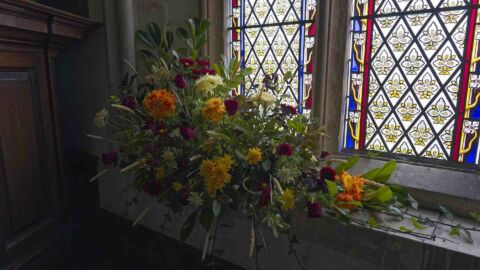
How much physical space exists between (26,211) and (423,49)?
188cm

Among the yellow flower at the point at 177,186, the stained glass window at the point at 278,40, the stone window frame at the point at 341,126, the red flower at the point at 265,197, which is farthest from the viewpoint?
the stained glass window at the point at 278,40

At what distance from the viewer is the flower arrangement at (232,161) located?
3.04 ft

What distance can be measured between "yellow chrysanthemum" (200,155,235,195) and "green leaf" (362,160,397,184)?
1.89 feet

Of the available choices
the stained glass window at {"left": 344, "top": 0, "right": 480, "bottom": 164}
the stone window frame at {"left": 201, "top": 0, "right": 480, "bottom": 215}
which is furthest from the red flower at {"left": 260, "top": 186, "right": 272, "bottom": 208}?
the stained glass window at {"left": 344, "top": 0, "right": 480, "bottom": 164}

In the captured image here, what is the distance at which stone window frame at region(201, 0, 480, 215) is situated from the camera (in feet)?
3.56

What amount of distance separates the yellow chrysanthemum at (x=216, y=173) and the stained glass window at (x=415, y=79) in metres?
0.74

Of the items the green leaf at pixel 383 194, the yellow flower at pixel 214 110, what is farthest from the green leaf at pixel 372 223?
the yellow flower at pixel 214 110

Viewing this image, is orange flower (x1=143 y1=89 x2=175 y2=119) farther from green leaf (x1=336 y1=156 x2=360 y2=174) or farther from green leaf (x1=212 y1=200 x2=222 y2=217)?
green leaf (x1=336 y1=156 x2=360 y2=174)

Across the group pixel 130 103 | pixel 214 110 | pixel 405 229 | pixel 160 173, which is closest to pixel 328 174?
pixel 405 229

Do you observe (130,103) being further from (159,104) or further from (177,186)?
(177,186)

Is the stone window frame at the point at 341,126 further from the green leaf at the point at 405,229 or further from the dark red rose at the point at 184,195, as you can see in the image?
the dark red rose at the point at 184,195

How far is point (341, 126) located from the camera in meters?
1.37

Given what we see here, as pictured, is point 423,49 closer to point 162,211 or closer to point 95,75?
point 162,211

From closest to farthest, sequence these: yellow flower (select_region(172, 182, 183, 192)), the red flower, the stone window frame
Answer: the red flower, yellow flower (select_region(172, 182, 183, 192)), the stone window frame
